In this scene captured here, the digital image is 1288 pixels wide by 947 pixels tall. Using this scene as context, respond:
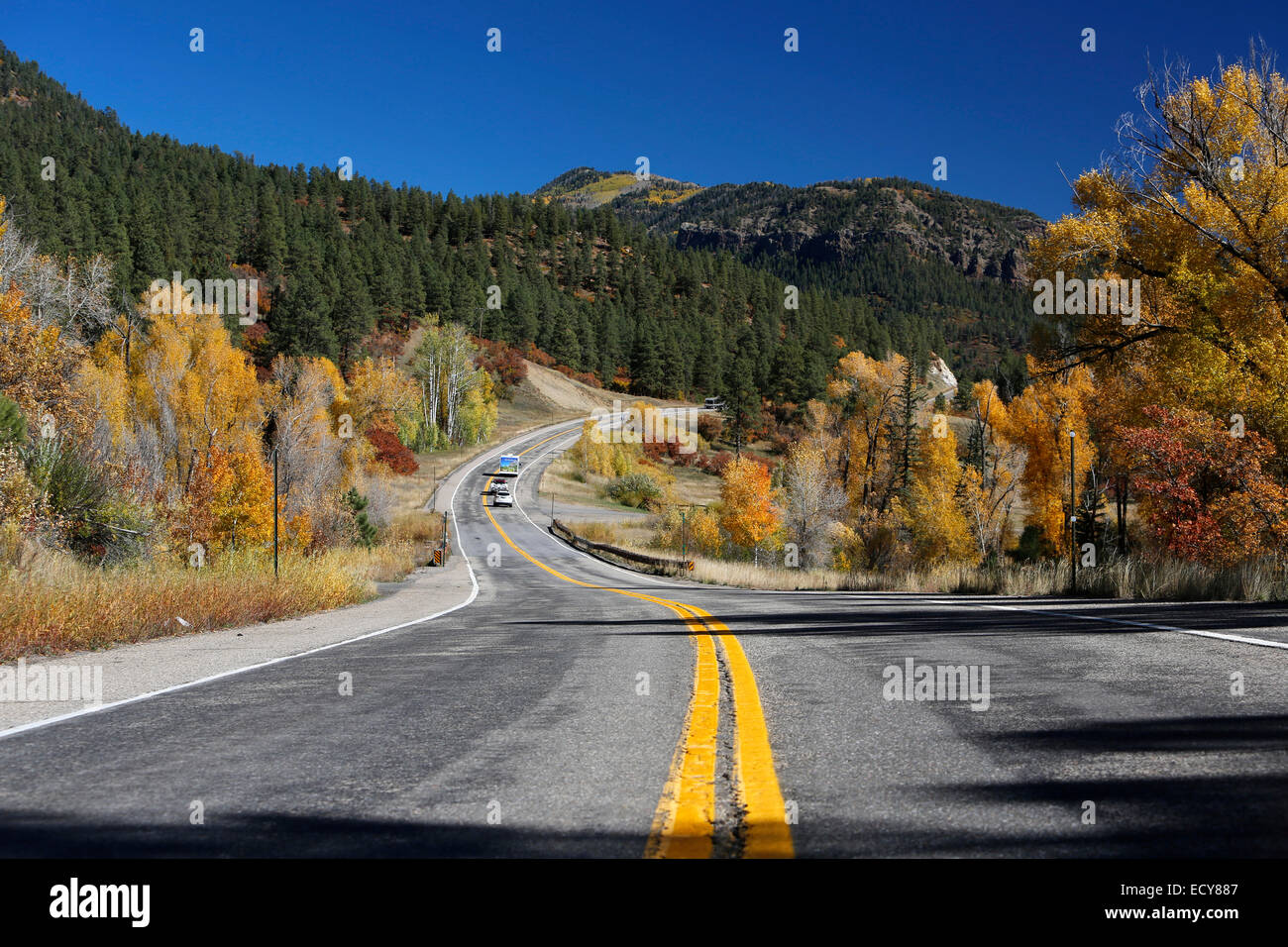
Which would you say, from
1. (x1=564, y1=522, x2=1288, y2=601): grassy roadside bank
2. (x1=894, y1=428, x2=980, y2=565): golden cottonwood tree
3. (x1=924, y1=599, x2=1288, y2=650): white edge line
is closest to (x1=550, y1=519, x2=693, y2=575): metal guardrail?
(x1=564, y1=522, x2=1288, y2=601): grassy roadside bank

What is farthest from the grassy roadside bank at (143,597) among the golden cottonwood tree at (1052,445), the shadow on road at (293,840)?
the golden cottonwood tree at (1052,445)

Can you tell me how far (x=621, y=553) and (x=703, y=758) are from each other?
142 ft

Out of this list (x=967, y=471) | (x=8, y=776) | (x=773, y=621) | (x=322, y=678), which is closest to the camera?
(x=8, y=776)

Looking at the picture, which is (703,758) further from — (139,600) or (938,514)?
(938,514)

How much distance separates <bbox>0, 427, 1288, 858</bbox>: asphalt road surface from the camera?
2.75 meters

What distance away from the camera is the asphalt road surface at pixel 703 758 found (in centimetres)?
275

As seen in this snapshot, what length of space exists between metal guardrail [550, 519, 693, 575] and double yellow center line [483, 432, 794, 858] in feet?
104

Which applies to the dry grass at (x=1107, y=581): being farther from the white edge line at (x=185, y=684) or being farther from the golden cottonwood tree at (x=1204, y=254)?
the white edge line at (x=185, y=684)

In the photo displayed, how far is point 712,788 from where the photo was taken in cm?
332

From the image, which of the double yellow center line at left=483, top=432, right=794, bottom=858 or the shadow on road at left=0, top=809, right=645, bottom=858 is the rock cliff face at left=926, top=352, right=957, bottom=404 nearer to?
the double yellow center line at left=483, top=432, right=794, bottom=858
